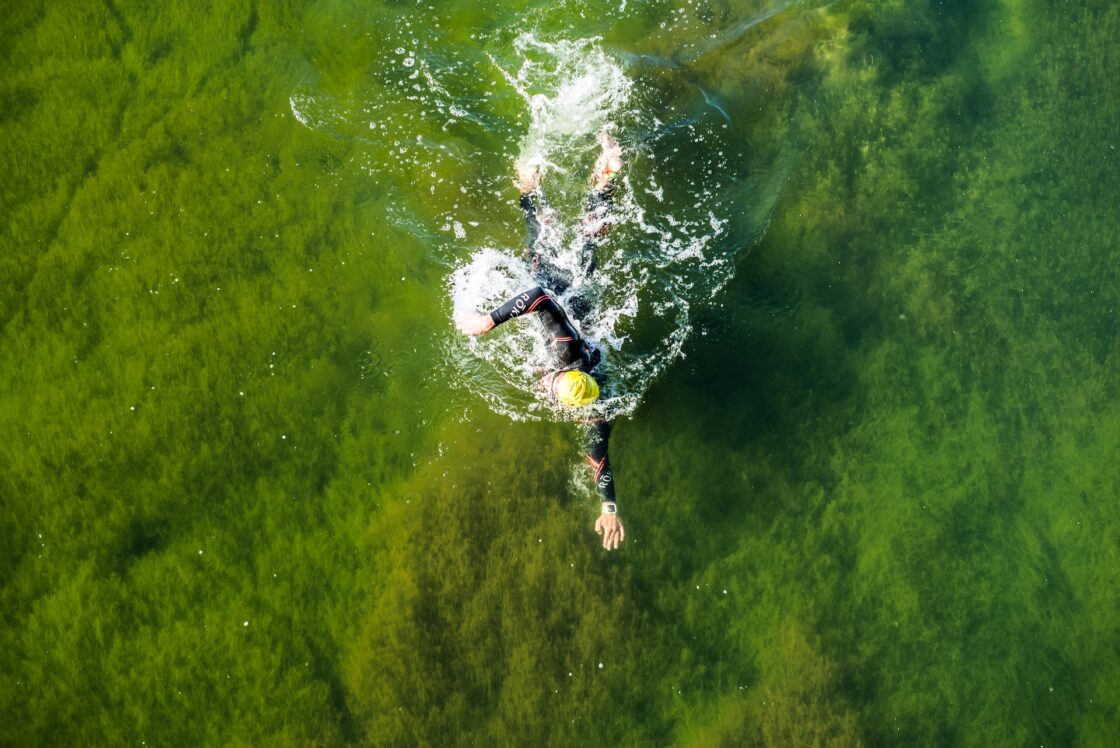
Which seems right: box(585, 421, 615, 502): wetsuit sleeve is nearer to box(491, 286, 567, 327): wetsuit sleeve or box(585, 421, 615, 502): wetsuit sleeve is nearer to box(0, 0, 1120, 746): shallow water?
box(0, 0, 1120, 746): shallow water

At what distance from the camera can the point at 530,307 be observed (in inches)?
168

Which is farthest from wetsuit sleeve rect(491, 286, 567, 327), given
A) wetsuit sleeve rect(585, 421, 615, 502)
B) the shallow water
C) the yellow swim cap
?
wetsuit sleeve rect(585, 421, 615, 502)

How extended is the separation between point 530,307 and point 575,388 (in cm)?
53

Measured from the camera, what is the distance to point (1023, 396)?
17.0ft

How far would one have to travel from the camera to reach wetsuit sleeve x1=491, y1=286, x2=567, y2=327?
13.7 ft

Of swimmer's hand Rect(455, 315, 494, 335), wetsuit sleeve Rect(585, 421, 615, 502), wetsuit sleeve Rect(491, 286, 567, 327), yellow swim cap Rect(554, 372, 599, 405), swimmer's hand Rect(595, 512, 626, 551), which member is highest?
swimmer's hand Rect(455, 315, 494, 335)

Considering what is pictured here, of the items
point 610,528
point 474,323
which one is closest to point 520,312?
point 474,323

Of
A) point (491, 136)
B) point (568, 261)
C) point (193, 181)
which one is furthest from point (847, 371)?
point (193, 181)

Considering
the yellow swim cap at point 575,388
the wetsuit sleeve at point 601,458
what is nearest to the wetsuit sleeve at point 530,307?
the yellow swim cap at point 575,388

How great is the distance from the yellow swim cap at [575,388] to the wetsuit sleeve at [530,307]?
368 millimetres

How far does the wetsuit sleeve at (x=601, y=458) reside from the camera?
4.54m

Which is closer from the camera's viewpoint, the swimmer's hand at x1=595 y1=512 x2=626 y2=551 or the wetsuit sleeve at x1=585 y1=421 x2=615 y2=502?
the swimmer's hand at x1=595 y1=512 x2=626 y2=551

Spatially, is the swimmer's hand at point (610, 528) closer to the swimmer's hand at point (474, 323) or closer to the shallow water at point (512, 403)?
the shallow water at point (512, 403)

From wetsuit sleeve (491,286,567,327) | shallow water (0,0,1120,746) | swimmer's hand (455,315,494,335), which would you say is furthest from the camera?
shallow water (0,0,1120,746)
